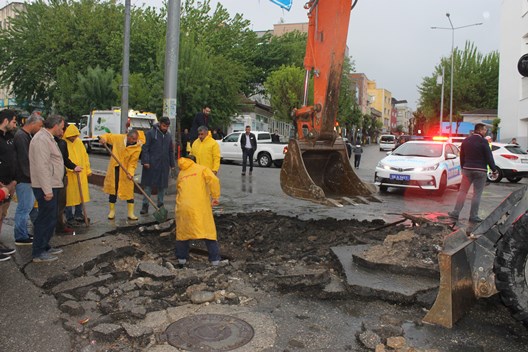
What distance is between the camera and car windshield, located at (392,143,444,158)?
44.1ft

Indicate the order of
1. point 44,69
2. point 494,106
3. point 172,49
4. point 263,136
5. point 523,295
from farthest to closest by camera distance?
point 494,106, point 44,69, point 263,136, point 172,49, point 523,295

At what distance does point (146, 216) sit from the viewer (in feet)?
26.9

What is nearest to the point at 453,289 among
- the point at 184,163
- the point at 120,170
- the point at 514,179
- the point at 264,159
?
the point at 184,163

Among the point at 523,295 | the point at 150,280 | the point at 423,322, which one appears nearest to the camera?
the point at 523,295

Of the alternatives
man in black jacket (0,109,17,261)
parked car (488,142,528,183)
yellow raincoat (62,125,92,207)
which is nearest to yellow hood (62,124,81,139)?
yellow raincoat (62,125,92,207)

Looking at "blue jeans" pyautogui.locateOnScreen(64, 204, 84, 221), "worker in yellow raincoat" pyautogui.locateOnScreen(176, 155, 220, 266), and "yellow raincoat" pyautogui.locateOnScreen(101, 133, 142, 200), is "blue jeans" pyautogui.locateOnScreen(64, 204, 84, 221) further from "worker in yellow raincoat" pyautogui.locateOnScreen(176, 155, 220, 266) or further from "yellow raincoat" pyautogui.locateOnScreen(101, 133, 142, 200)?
"worker in yellow raincoat" pyautogui.locateOnScreen(176, 155, 220, 266)

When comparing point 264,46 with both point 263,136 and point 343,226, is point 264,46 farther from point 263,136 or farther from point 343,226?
point 343,226

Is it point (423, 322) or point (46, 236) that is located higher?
point (46, 236)

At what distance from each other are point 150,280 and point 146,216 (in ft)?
11.5

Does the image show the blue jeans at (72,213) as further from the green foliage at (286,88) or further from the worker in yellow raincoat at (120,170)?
the green foliage at (286,88)

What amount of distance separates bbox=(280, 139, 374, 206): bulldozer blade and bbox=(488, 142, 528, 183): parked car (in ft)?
40.2

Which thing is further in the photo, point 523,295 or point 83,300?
point 83,300

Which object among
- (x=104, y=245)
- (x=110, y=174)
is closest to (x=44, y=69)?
(x=110, y=174)

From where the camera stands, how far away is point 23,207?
19.7ft
